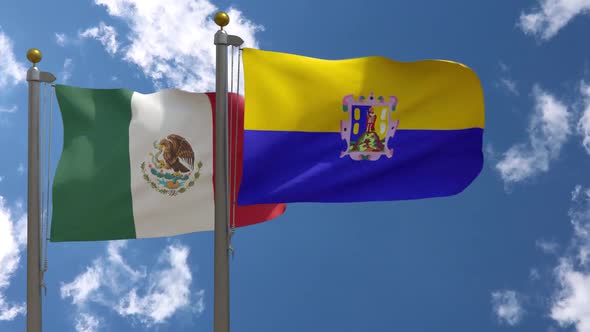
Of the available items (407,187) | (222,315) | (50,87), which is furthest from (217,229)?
(50,87)

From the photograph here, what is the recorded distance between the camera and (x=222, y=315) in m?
5.26

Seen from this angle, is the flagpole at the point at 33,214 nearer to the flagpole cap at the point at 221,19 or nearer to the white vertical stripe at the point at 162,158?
the white vertical stripe at the point at 162,158

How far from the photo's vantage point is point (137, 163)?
613cm

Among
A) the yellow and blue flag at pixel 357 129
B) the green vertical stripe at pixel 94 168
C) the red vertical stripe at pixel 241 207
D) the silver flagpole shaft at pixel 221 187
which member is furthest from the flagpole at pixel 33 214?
the yellow and blue flag at pixel 357 129

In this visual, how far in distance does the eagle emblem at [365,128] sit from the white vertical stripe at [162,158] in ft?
4.21

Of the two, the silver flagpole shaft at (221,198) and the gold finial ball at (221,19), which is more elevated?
the gold finial ball at (221,19)

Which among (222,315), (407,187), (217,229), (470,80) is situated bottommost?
(222,315)

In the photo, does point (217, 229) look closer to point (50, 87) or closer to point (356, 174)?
point (356, 174)

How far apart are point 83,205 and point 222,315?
5.23 ft

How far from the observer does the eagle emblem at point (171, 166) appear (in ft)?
20.1

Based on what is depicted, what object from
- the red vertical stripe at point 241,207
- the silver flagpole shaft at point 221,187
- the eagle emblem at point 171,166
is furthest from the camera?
the eagle emblem at point 171,166

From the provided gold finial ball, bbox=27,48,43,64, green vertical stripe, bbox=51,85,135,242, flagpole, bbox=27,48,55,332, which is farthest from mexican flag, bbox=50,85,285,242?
gold finial ball, bbox=27,48,43,64

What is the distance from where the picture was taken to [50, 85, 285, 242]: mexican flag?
19.9 ft

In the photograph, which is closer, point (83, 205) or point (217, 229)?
point (217, 229)
